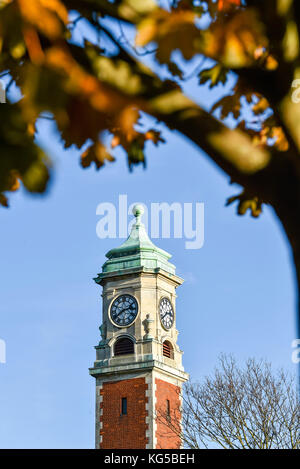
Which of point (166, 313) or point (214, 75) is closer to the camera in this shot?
point (214, 75)

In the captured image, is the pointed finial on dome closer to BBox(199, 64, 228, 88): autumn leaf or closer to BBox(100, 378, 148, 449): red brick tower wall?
BBox(100, 378, 148, 449): red brick tower wall

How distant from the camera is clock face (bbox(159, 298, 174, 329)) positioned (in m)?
41.8

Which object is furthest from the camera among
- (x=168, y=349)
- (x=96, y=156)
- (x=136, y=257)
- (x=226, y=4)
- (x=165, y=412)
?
(x=136, y=257)

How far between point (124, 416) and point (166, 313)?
5.72 meters

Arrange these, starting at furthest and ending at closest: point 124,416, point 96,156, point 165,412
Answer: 1. point 124,416
2. point 165,412
3. point 96,156

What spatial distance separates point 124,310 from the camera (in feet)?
137

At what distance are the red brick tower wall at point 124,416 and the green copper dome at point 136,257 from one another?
18.8ft

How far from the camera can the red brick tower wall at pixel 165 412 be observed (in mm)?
37875

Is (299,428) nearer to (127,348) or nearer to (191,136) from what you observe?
(127,348)

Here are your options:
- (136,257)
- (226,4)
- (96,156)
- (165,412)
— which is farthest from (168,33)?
(136,257)

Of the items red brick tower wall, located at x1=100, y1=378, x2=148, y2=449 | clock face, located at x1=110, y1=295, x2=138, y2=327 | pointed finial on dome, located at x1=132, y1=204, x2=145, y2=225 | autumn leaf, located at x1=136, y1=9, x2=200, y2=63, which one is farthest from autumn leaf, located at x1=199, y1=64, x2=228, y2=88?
pointed finial on dome, located at x1=132, y1=204, x2=145, y2=225

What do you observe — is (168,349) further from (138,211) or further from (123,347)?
(138,211)
